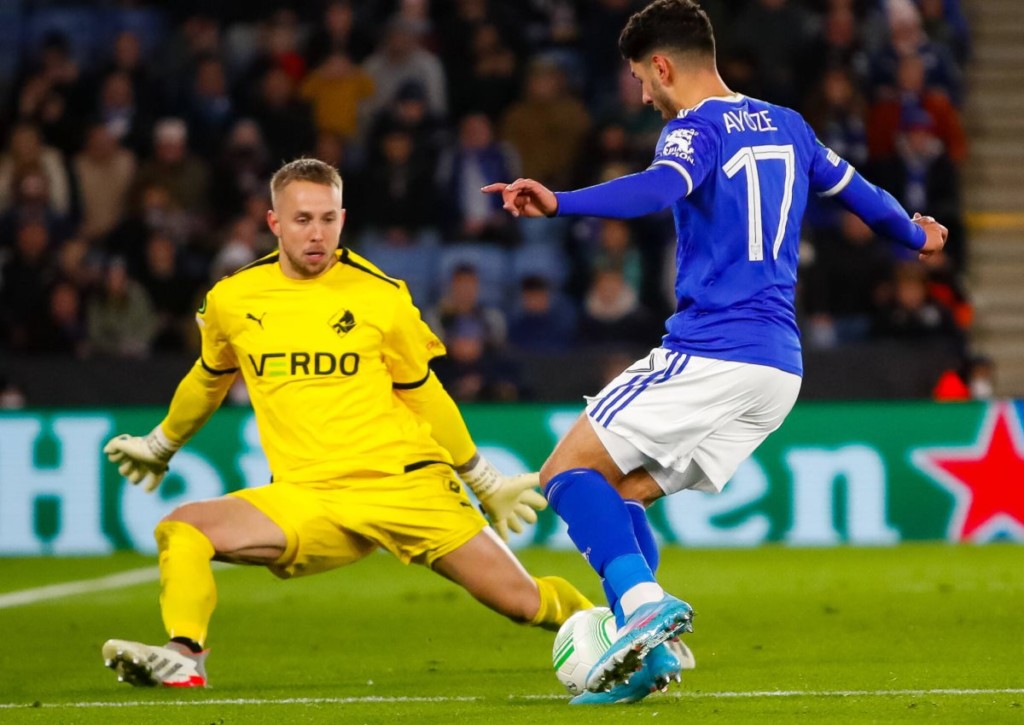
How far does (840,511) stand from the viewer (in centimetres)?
1088

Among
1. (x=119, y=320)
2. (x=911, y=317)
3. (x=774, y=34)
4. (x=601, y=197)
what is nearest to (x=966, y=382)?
(x=911, y=317)

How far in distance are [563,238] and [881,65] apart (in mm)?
2818

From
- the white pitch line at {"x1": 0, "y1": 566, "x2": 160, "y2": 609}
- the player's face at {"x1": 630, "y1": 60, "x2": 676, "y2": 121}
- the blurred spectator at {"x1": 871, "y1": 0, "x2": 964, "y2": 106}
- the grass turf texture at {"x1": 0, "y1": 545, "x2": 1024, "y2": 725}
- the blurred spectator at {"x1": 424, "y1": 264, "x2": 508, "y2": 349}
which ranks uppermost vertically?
the blurred spectator at {"x1": 871, "y1": 0, "x2": 964, "y2": 106}

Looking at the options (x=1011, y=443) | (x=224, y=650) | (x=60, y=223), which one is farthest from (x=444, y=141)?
(x=224, y=650)

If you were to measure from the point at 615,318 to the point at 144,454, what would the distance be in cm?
665

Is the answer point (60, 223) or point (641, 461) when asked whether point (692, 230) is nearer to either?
point (641, 461)

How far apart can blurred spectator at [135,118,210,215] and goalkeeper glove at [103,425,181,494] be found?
775 cm

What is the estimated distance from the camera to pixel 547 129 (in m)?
13.8

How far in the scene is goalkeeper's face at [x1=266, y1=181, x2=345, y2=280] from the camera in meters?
5.70

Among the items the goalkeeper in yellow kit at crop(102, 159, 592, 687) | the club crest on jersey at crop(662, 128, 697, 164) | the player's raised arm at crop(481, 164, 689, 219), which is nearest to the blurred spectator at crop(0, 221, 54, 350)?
the goalkeeper in yellow kit at crop(102, 159, 592, 687)

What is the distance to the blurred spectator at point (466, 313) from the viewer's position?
1216 centimetres

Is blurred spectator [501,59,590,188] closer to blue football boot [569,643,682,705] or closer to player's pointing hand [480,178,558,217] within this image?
blue football boot [569,643,682,705]

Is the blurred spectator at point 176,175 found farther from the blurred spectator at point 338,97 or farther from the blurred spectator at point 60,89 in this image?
the blurred spectator at point 338,97

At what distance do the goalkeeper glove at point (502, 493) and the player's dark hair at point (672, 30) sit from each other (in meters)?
1.66
